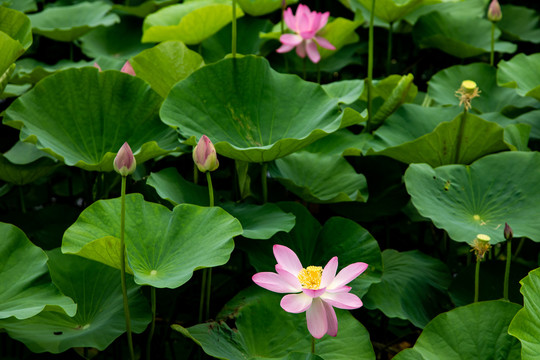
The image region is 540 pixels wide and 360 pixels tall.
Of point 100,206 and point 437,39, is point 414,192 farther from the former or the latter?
point 437,39

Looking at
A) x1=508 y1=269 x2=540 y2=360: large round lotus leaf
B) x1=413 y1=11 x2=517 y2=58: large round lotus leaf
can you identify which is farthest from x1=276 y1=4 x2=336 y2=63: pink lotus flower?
x1=508 y1=269 x2=540 y2=360: large round lotus leaf

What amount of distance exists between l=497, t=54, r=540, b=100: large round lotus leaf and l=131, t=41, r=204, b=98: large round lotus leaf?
2.87 feet

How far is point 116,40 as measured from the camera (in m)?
2.31

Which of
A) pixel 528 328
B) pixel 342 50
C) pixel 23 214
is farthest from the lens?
pixel 342 50

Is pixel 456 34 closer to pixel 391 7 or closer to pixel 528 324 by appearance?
pixel 391 7

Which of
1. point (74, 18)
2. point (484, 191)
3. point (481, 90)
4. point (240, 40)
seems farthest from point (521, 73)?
point (74, 18)

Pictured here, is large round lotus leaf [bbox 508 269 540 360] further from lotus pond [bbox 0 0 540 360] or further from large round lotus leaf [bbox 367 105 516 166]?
large round lotus leaf [bbox 367 105 516 166]

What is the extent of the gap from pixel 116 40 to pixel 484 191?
1.51 metres

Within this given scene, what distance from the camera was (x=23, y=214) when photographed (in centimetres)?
165

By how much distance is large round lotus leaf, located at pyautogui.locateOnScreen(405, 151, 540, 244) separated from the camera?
4.45ft

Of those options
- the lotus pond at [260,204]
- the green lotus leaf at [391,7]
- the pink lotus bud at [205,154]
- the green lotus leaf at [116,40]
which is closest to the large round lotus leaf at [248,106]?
the lotus pond at [260,204]

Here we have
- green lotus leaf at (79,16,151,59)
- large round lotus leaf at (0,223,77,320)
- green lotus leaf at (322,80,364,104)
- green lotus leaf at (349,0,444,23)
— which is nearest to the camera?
large round lotus leaf at (0,223,77,320)

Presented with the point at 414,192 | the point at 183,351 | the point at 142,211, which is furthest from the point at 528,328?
the point at 183,351

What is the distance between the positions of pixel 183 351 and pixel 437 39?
4.33 ft
